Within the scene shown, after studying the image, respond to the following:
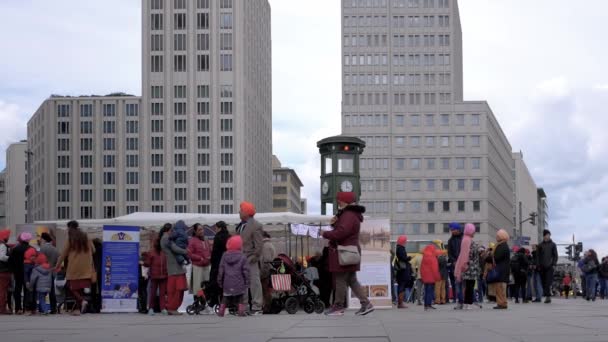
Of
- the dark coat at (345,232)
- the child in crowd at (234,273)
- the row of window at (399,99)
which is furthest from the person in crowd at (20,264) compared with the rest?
the row of window at (399,99)

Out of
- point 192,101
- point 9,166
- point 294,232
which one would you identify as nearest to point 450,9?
point 192,101

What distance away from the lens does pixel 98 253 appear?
2112cm

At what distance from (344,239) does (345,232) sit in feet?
0.46

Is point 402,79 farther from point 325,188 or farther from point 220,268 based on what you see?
point 220,268

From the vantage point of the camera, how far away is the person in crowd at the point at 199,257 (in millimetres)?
18938

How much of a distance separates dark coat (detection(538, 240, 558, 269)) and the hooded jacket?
1000cm

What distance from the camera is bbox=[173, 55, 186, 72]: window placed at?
139750mm

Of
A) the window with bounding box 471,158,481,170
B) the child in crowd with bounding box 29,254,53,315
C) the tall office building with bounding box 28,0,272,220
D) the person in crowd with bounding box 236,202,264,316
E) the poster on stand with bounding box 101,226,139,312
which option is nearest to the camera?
the person in crowd with bounding box 236,202,264,316

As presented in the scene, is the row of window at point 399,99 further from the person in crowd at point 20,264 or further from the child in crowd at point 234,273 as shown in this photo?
the child in crowd at point 234,273

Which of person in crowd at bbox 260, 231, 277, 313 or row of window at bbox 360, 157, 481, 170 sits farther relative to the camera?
row of window at bbox 360, 157, 481, 170

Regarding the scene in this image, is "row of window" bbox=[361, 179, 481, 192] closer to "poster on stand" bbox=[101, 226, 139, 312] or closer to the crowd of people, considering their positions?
the crowd of people

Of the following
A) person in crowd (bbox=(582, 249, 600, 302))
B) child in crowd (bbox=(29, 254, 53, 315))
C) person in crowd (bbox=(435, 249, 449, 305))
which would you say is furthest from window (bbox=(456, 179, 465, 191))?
child in crowd (bbox=(29, 254, 53, 315))

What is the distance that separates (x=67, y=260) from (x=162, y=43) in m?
125

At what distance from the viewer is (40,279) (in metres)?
19.1
